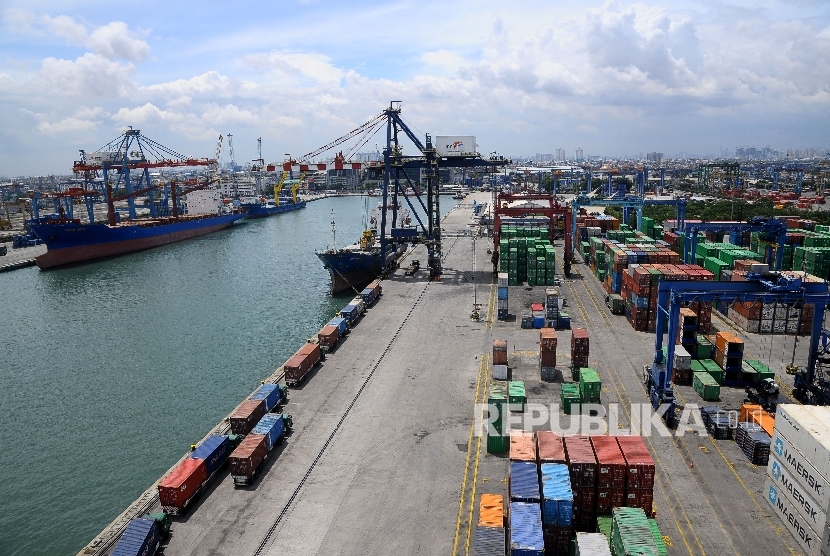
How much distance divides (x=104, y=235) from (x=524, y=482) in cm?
8547

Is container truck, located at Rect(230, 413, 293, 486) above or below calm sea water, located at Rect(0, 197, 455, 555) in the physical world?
above

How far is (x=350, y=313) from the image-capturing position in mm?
42938

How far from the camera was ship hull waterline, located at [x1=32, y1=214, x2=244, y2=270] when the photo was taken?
255 feet

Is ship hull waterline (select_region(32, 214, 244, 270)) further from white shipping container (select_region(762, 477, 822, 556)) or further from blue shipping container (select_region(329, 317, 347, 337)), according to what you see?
white shipping container (select_region(762, 477, 822, 556))

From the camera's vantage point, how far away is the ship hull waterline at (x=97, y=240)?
77875 mm

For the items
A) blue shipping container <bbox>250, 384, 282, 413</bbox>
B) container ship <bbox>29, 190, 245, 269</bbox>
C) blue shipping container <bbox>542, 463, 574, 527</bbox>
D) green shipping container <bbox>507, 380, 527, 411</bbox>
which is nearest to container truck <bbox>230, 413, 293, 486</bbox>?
blue shipping container <bbox>250, 384, 282, 413</bbox>

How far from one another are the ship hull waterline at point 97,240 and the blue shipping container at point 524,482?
261 ft

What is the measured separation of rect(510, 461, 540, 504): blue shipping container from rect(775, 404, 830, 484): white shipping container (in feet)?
29.0

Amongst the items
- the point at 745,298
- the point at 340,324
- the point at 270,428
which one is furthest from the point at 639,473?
the point at 340,324

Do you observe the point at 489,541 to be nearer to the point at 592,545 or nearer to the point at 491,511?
the point at 491,511

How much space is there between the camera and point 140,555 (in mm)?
17031

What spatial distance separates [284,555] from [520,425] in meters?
12.2

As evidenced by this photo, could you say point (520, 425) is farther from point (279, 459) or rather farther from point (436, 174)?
point (436, 174)

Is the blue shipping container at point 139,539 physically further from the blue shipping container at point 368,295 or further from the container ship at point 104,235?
the container ship at point 104,235
